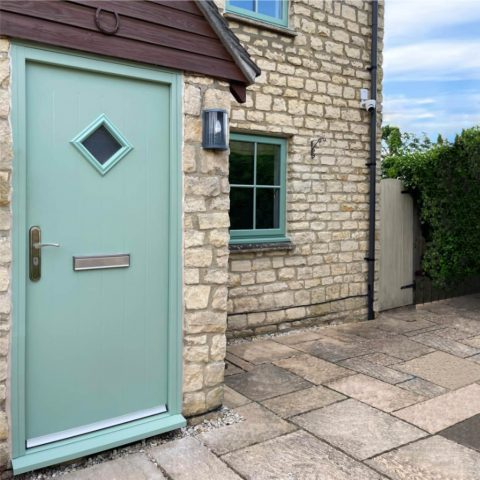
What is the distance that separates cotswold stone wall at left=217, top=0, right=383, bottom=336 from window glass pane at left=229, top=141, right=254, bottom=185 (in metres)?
0.22

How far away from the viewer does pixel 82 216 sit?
2.88 meters

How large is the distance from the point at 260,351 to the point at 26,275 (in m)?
2.93

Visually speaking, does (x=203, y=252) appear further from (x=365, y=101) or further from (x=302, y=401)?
(x=365, y=101)

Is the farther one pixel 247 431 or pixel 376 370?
pixel 376 370

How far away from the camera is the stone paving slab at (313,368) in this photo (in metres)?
4.37

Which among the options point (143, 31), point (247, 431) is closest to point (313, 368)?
point (247, 431)

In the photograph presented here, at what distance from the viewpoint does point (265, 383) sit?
4.22 metres

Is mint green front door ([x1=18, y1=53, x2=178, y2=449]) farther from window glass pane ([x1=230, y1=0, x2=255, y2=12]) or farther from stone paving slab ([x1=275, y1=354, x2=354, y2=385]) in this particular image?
window glass pane ([x1=230, y1=0, x2=255, y2=12])

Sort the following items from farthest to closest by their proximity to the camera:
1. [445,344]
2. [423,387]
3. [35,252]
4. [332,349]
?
[445,344], [332,349], [423,387], [35,252]

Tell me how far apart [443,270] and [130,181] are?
5683mm

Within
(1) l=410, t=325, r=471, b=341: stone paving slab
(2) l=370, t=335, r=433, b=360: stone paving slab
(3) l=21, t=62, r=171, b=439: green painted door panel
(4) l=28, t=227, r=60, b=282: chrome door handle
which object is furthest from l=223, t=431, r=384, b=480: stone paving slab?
(1) l=410, t=325, r=471, b=341: stone paving slab

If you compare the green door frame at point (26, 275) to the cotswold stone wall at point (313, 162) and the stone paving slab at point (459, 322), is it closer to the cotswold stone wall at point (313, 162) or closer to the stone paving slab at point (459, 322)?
the cotswold stone wall at point (313, 162)

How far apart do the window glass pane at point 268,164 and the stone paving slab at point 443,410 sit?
9.68 ft

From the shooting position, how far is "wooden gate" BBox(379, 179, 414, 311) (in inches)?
279
